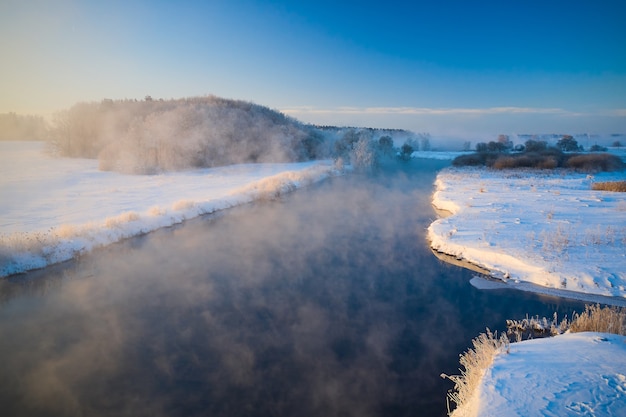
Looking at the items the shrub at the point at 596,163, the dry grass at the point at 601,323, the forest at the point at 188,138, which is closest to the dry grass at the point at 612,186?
the shrub at the point at 596,163

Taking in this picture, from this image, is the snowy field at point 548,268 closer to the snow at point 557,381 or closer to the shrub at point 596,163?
the snow at point 557,381

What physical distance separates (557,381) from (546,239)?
8313mm

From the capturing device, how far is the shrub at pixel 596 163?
116 feet

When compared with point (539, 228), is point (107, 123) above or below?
above

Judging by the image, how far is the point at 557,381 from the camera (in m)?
4.38

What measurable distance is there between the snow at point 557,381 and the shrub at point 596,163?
127 ft

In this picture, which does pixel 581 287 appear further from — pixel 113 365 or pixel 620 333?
pixel 113 365

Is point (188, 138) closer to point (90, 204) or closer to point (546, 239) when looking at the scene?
point (90, 204)

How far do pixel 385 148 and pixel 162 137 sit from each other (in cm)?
3826

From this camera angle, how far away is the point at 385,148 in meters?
63.0

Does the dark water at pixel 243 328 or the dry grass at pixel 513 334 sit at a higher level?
the dry grass at pixel 513 334

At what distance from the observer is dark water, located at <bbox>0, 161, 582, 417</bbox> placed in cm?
581

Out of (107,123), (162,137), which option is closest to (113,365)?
(162,137)

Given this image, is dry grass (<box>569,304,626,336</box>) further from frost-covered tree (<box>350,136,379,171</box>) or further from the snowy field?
frost-covered tree (<box>350,136,379,171</box>)
